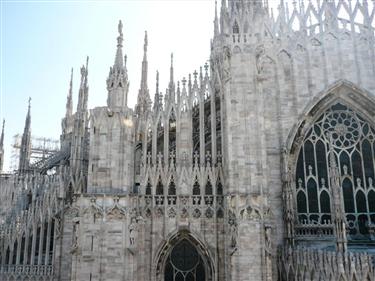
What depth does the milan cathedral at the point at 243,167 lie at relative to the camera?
15.3m

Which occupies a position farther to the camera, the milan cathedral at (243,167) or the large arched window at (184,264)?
the large arched window at (184,264)

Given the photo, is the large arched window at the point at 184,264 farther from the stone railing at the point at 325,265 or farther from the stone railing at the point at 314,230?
the stone railing at the point at 314,230

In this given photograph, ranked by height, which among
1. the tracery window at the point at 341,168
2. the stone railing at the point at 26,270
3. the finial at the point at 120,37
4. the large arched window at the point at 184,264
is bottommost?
the stone railing at the point at 26,270

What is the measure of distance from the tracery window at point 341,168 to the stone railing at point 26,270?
1113 centimetres

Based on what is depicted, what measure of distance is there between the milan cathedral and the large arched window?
0.04 metres

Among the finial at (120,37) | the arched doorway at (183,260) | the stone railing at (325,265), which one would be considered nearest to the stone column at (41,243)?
the arched doorway at (183,260)

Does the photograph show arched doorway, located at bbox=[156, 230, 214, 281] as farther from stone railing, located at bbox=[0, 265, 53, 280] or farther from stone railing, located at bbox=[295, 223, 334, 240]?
stone railing, located at bbox=[0, 265, 53, 280]

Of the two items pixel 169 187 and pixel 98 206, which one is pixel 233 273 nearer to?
pixel 169 187

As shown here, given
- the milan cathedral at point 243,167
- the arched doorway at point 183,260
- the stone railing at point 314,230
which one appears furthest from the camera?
the stone railing at point 314,230

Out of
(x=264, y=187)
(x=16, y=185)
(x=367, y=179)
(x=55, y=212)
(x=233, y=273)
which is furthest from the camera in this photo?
(x=16, y=185)

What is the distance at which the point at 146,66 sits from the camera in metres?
22.1

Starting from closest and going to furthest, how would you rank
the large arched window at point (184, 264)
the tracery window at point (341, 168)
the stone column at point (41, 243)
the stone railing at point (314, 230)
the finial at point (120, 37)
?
the large arched window at point (184, 264), the stone railing at point (314, 230), the tracery window at point (341, 168), the finial at point (120, 37), the stone column at point (41, 243)

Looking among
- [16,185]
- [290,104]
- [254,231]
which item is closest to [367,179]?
[290,104]

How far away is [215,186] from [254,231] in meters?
2.16
